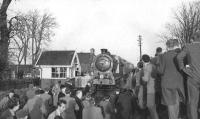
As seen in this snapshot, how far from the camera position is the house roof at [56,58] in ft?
178

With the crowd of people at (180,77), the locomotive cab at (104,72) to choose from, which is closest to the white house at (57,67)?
the locomotive cab at (104,72)

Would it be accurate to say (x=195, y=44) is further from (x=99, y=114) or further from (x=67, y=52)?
(x=67, y=52)

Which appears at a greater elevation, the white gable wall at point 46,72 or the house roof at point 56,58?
the house roof at point 56,58

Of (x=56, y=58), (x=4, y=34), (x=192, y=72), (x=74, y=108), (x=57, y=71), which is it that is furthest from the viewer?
(x=56, y=58)

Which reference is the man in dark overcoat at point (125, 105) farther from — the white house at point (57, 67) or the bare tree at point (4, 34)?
the white house at point (57, 67)

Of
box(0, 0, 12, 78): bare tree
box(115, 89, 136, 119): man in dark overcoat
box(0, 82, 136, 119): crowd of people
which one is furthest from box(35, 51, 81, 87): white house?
box(115, 89, 136, 119): man in dark overcoat

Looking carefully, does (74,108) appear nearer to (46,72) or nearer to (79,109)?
(79,109)

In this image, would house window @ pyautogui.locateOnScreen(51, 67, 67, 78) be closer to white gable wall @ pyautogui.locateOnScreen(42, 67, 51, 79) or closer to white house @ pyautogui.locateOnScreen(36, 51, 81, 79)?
white house @ pyautogui.locateOnScreen(36, 51, 81, 79)

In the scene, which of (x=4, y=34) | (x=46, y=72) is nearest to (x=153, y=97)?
(x=4, y=34)

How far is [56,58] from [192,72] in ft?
157

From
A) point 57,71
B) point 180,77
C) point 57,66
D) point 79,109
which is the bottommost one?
point 79,109

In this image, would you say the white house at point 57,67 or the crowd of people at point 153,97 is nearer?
the crowd of people at point 153,97

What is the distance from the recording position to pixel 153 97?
360 inches

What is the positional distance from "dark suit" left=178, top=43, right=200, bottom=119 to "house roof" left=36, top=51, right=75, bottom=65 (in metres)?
45.8
